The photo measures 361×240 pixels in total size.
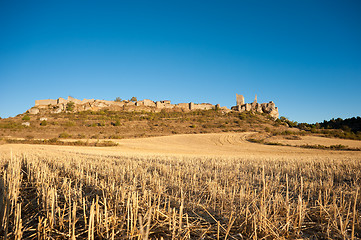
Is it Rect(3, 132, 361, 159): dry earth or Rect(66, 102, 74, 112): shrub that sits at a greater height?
Rect(66, 102, 74, 112): shrub

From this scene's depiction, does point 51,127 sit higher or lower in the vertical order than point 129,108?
lower

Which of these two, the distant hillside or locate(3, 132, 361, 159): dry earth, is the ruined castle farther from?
locate(3, 132, 361, 159): dry earth

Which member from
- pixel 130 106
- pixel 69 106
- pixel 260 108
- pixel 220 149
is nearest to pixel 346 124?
pixel 260 108

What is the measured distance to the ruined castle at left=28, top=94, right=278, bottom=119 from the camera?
7394cm

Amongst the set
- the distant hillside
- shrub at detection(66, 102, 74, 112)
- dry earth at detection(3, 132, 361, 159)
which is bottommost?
dry earth at detection(3, 132, 361, 159)

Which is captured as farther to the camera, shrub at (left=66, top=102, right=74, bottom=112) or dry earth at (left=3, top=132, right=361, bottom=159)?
shrub at (left=66, top=102, right=74, bottom=112)

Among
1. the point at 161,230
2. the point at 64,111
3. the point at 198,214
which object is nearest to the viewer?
the point at 161,230

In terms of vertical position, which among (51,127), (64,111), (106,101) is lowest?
(51,127)

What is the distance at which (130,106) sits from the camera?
81688mm

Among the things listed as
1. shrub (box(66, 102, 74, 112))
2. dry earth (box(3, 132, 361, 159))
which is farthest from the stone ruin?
shrub (box(66, 102, 74, 112))

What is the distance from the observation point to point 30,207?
9.73ft

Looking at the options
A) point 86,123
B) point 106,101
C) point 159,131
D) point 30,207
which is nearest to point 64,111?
point 106,101

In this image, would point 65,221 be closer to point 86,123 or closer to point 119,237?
point 119,237

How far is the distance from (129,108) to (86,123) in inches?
1216
